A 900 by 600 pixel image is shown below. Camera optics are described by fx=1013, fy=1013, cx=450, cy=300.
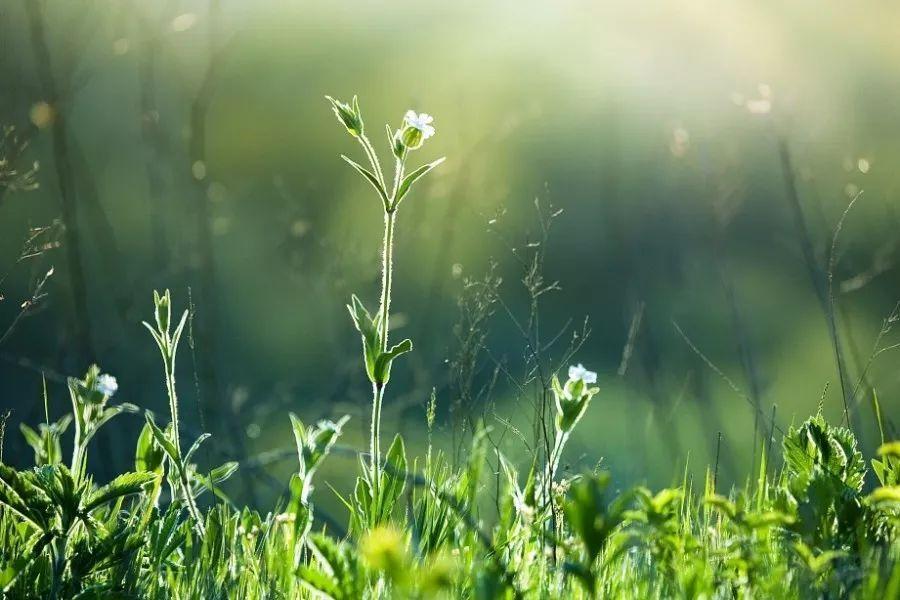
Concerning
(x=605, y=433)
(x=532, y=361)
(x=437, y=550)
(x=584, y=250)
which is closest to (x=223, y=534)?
(x=437, y=550)

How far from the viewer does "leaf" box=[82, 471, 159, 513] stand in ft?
4.64

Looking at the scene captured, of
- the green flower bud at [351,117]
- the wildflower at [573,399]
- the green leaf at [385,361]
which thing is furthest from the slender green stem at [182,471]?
the wildflower at [573,399]

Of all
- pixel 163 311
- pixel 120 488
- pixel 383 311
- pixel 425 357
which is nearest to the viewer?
pixel 120 488

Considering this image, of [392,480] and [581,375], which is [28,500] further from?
[581,375]

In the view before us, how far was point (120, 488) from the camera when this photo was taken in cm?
143

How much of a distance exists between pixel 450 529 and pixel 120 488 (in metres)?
0.49

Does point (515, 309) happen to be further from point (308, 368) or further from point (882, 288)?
point (882, 288)

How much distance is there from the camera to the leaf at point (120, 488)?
141cm

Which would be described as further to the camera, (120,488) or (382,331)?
(382,331)

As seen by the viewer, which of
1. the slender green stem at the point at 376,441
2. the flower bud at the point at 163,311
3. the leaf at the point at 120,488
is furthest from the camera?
the flower bud at the point at 163,311

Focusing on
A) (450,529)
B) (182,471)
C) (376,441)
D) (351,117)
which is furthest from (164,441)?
(351,117)

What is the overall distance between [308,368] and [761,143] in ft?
10.3

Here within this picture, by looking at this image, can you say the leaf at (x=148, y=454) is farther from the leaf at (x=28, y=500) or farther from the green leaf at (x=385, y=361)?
the green leaf at (x=385, y=361)

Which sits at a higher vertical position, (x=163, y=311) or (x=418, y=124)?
(x=418, y=124)
